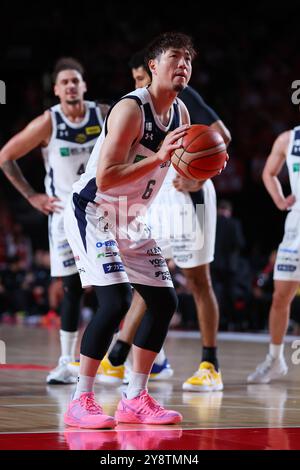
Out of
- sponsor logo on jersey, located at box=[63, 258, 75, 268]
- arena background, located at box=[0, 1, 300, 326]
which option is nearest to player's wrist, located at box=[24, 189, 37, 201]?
sponsor logo on jersey, located at box=[63, 258, 75, 268]

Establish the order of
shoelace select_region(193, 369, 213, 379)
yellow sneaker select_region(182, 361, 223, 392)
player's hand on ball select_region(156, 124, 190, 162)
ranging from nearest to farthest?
player's hand on ball select_region(156, 124, 190, 162) → yellow sneaker select_region(182, 361, 223, 392) → shoelace select_region(193, 369, 213, 379)

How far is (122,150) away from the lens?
4645 millimetres

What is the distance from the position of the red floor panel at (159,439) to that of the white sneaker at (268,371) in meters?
2.58

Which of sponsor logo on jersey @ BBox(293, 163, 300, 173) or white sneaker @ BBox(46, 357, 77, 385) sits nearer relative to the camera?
white sneaker @ BBox(46, 357, 77, 385)

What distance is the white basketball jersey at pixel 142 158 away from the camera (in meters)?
4.82

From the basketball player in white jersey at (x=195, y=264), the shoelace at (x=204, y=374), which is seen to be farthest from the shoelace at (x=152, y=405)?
the basketball player in white jersey at (x=195, y=264)

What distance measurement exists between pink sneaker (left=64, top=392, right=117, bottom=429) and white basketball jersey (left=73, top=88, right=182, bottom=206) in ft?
3.58

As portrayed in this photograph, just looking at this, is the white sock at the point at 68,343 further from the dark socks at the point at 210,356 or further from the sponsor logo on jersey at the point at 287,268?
the sponsor logo on jersey at the point at 287,268

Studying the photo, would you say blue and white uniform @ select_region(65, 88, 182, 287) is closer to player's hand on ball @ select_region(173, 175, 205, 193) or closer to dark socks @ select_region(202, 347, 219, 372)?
player's hand on ball @ select_region(173, 175, 205, 193)

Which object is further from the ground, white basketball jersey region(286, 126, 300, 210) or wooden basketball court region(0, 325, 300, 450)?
white basketball jersey region(286, 126, 300, 210)

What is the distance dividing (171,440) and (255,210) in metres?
11.8

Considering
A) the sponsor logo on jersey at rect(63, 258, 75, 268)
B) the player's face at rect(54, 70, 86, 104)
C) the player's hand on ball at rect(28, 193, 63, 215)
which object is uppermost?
the player's face at rect(54, 70, 86, 104)

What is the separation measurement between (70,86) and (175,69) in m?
2.37

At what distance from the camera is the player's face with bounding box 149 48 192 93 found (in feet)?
15.8
